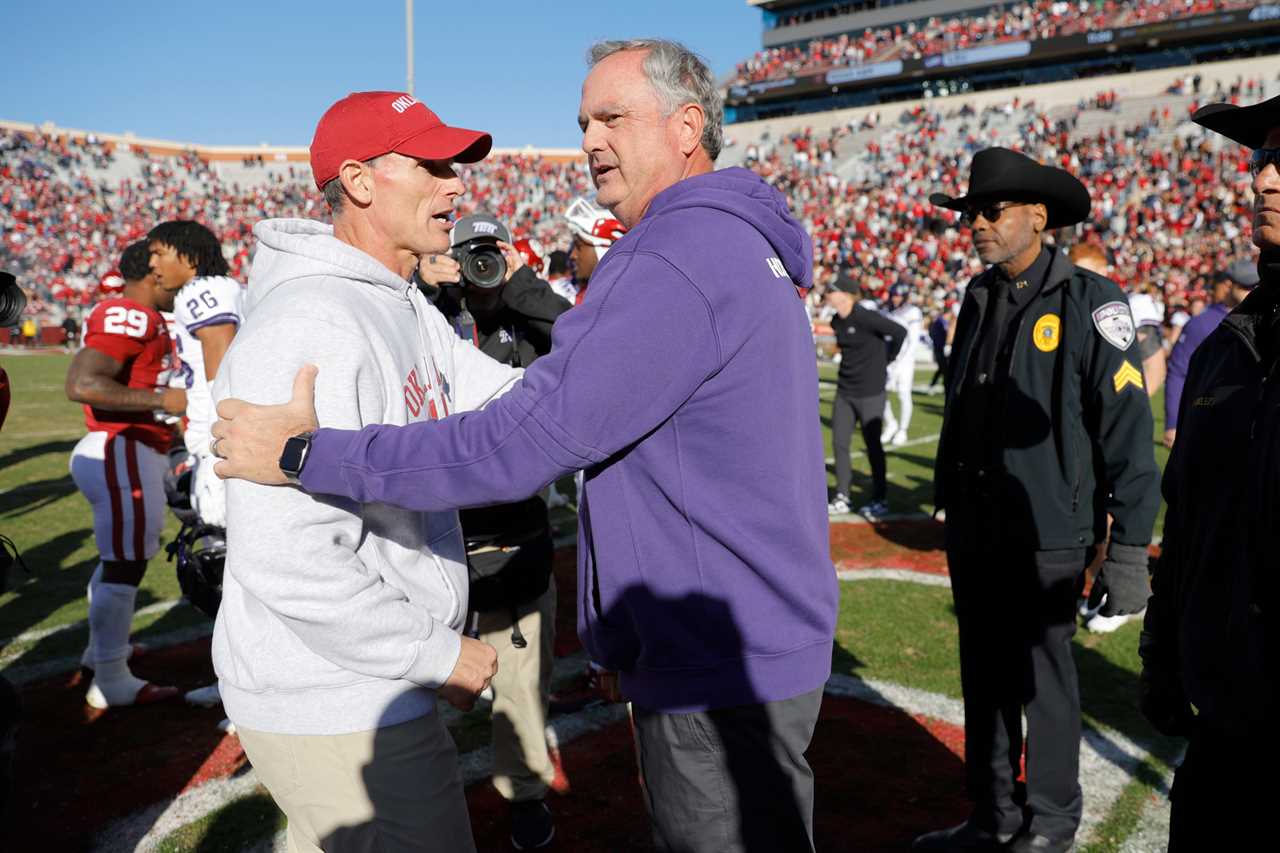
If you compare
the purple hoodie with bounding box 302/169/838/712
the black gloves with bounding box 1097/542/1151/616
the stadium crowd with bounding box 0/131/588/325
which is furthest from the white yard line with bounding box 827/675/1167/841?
the stadium crowd with bounding box 0/131/588/325

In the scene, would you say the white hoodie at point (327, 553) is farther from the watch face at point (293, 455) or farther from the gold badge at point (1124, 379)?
the gold badge at point (1124, 379)

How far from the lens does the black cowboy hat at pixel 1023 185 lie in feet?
10.8

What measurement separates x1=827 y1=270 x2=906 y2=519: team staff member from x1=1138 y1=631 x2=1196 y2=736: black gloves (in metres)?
5.93

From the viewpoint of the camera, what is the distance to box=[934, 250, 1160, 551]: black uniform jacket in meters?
3.05

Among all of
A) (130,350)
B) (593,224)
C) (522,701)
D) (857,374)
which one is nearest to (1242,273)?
(857,374)

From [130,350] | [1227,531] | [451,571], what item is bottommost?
[451,571]

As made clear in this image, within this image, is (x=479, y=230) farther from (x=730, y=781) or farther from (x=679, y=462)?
(x=730, y=781)

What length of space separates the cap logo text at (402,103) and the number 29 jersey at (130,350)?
9.96 feet

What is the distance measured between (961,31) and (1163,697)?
2140 inches

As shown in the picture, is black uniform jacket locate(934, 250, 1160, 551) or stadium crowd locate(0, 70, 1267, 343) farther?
stadium crowd locate(0, 70, 1267, 343)

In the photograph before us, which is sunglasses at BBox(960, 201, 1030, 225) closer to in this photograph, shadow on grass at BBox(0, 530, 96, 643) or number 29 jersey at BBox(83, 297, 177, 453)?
number 29 jersey at BBox(83, 297, 177, 453)

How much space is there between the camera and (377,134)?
199 centimetres

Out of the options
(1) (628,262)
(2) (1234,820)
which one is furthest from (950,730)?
(1) (628,262)

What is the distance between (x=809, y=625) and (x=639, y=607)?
392mm
